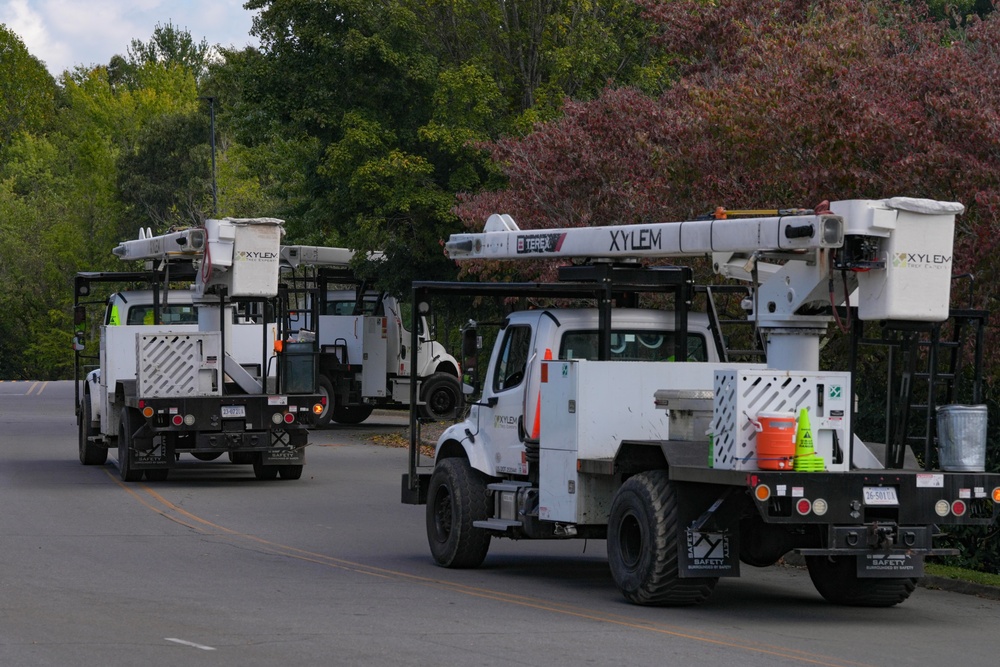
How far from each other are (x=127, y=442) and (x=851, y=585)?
1239cm

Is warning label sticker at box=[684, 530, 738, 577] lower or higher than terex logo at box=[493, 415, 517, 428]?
lower

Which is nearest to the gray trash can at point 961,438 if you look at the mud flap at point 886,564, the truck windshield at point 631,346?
the mud flap at point 886,564

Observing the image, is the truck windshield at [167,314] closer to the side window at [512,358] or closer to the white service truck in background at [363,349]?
the white service truck in background at [363,349]

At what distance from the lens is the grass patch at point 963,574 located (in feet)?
43.9

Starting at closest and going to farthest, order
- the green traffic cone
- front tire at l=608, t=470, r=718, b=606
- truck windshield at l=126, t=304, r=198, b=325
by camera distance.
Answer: the green traffic cone → front tire at l=608, t=470, r=718, b=606 → truck windshield at l=126, t=304, r=198, b=325

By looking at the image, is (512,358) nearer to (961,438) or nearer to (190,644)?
(961,438)

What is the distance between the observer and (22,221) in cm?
8400

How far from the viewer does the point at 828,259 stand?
11273 millimetres

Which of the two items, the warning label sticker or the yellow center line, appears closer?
the yellow center line

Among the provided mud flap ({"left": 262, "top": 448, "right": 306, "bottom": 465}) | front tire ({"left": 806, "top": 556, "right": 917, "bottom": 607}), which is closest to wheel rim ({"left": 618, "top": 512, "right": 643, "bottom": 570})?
front tire ({"left": 806, "top": 556, "right": 917, "bottom": 607})

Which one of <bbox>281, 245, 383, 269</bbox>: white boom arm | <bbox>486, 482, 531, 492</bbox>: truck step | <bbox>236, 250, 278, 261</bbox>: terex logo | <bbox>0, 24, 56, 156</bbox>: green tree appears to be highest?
<bbox>0, 24, 56, 156</bbox>: green tree

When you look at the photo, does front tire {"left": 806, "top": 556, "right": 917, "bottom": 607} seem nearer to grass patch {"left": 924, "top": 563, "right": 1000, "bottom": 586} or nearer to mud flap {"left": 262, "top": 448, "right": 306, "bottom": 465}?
grass patch {"left": 924, "top": 563, "right": 1000, "bottom": 586}

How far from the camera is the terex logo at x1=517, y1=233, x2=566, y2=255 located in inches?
560

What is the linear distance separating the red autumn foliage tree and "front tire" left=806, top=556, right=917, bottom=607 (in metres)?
3.26
